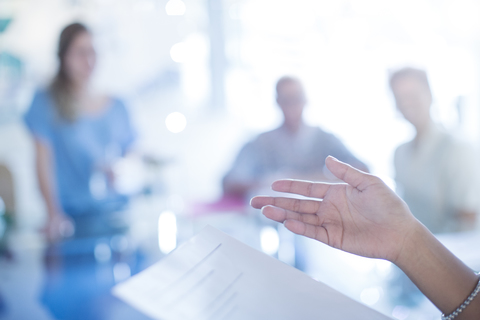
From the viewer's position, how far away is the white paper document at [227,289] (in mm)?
418

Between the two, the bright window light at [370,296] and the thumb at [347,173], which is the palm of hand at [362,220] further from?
the bright window light at [370,296]

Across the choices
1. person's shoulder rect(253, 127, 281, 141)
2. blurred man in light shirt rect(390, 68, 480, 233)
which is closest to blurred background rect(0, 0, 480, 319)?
person's shoulder rect(253, 127, 281, 141)

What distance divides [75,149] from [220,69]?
1.71m

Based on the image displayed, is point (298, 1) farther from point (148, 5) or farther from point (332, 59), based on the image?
point (148, 5)

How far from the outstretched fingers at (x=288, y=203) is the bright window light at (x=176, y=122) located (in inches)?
92.6

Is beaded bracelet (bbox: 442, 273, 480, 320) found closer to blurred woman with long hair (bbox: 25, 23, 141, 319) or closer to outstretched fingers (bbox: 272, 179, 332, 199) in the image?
outstretched fingers (bbox: 272, 179, 332, 199)

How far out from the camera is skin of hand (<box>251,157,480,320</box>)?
56 centimetres

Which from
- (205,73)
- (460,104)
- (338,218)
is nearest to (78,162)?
(338,218)

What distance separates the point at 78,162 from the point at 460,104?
2564 mm

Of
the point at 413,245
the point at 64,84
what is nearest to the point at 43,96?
the point at 64,84

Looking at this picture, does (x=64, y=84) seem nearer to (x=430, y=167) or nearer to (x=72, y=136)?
(x=72, y=136)

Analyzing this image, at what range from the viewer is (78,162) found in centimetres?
150

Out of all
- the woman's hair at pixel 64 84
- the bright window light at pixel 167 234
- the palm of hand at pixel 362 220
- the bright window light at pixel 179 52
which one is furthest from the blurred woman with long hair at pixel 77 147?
the bright window light at pixel 179 52

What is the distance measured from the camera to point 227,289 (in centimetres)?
47
